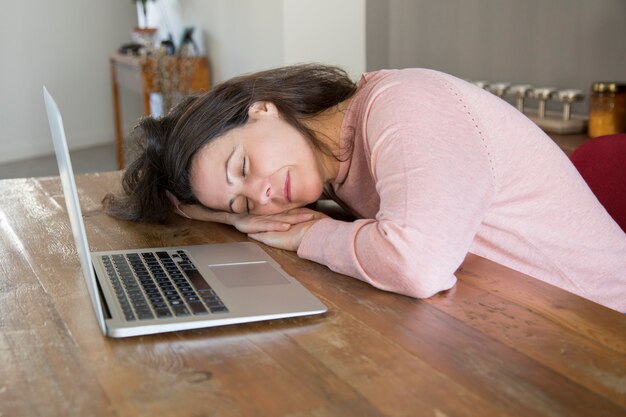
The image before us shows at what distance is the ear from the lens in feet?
4.58

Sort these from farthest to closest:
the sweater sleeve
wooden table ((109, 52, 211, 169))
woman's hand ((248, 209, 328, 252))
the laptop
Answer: wooden table ((109, 52, 211, 169)) → woman's hand ((248, 209, 328, 252)) → the sweater sleeve → the laptop

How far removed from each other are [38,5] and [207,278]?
5.00 m

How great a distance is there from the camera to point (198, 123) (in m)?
1.41

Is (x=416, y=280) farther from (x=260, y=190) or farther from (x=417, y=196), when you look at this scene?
(x=260, y=190)

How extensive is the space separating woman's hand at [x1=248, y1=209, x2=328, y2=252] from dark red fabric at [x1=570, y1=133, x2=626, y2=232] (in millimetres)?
539

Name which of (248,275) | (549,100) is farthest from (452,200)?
(549,100)

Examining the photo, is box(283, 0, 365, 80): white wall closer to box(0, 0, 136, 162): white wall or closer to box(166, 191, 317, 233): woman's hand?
box(166, 191, 317, 233): woman's hand

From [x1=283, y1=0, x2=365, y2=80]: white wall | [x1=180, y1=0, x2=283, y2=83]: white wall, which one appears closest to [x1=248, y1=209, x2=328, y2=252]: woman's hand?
[x1=283, y1=0, x2=365, y2=80]: white wall

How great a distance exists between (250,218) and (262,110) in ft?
0.62

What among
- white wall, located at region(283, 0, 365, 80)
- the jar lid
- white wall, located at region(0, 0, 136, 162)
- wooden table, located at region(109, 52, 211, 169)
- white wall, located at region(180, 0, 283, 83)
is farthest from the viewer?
white wall, located at region(0, 0, 136, 162)

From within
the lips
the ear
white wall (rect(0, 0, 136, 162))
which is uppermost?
the ear

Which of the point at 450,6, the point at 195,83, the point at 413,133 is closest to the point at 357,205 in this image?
the point at 413,133

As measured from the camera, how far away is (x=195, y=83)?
15.9ft

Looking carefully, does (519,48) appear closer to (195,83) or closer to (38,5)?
(195,83)
